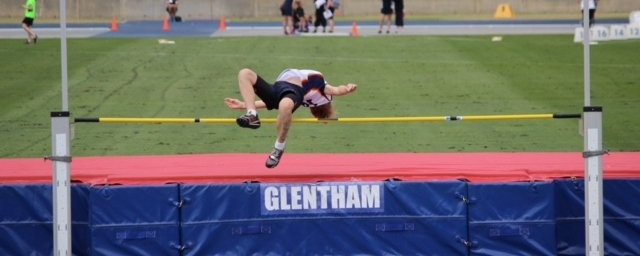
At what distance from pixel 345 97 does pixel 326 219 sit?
38.4ft

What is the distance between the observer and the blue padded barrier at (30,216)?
11.1m

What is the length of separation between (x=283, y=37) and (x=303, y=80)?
840 inches

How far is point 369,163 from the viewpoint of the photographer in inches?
488

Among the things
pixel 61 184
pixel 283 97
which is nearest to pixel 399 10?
pixel 283 97

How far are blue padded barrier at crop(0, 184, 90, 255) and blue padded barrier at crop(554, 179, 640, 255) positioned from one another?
484cm

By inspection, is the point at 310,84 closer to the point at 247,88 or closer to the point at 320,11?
the point at 247,88

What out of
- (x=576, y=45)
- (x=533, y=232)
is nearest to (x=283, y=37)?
(x=576, y=45)

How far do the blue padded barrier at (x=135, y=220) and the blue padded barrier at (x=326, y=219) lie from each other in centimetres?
15

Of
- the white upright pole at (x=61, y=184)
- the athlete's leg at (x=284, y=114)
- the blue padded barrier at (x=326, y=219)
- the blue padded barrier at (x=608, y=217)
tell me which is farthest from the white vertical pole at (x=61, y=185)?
the blue padded barrier at (x=608, y=217)

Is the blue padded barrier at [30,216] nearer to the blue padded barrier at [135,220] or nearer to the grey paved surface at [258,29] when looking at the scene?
the blue padded barrier at [135,220]

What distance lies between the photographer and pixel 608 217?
11.4 meters

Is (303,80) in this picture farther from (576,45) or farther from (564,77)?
(576,45)

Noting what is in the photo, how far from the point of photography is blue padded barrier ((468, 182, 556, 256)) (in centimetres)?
1108

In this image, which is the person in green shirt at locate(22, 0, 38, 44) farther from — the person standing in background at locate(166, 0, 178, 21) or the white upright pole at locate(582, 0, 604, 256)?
the white upright pole at locate(582, 0, 604, 256)
